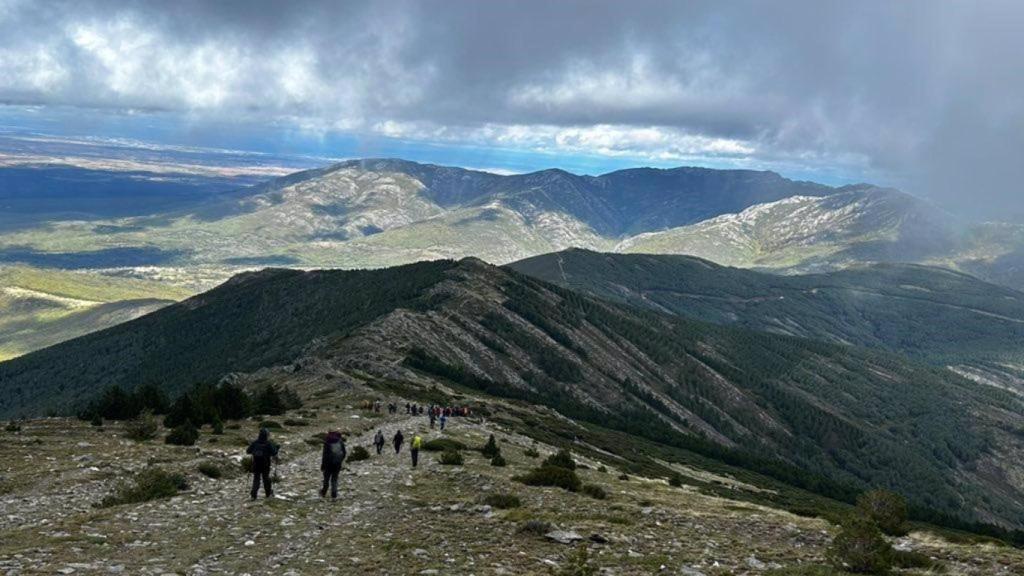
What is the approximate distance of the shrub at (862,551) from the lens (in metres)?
21.2

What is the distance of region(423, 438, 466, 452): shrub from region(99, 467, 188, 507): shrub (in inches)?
884

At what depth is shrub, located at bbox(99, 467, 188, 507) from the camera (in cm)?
2708

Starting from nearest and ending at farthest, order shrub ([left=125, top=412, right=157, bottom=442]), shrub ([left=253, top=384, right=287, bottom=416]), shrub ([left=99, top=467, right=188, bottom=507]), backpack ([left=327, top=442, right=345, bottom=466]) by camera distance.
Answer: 1. shrub ([left=99, top=467, right=188, bottom=507])
2. backpack ([left=327, top=442, right=345, bottom=466])
3. shrub ([left=125, top=412, right=157, bottom=442])
4. shrub ([left=253, top=384, right=287, bottom=416])

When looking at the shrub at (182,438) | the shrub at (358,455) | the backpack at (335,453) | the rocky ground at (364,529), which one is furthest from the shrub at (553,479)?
the shrub at (182,438)

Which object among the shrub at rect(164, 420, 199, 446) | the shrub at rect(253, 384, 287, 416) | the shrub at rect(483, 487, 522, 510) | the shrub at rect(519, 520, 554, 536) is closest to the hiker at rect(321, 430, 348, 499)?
the shrub at rect(483, 487, 522, 510)

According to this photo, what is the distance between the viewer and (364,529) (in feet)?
79.5

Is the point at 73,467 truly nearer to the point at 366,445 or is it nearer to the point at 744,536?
the point at 366,445

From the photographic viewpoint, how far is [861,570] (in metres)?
21.2

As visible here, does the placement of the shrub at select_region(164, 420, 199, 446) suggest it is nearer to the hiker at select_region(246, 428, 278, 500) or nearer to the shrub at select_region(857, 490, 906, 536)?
the hiker at select_region(246, 428, 278, 500)

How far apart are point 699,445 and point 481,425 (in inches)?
5038

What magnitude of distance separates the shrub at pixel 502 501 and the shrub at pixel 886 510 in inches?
550

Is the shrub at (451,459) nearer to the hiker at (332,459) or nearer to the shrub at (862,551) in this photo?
the hiker at (332,459)

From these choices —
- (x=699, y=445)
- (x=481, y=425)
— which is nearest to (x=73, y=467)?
(x=481, y=425)

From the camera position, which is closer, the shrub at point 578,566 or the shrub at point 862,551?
the shrub at point 578,566
